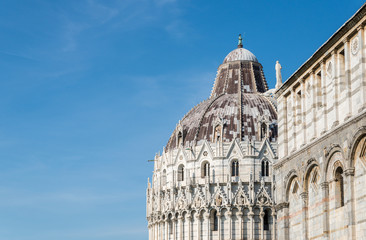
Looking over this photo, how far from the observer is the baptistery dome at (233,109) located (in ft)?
364

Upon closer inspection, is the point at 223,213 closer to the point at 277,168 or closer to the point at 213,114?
the point at 213,114

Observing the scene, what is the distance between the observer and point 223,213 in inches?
4166

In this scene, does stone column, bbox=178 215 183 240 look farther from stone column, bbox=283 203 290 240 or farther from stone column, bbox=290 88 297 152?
stone column, bbox=290 88 297 152

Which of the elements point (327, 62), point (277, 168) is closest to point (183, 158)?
point (277, 168)

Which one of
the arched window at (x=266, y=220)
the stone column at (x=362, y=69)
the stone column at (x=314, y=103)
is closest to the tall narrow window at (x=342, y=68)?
the stone column at (x=362, y=69)

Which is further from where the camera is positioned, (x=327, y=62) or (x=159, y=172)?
(x=159, y=172)

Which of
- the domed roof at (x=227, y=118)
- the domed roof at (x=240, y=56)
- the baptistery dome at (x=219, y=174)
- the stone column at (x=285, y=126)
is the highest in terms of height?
the domed roof at (x=240, y=56)

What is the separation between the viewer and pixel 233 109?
114 meters

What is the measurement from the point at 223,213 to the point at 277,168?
6018 cm

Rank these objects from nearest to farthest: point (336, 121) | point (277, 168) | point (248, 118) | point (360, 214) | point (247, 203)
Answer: point (360, 214) → point (336, 121) → point (277, 168) → point (247, 203) → point (248, 118)

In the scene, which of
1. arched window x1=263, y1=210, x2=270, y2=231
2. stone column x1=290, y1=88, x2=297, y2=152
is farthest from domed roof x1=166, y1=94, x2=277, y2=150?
stone column x1=290, y1=88, x2=297, y2=152

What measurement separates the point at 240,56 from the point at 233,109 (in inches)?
484

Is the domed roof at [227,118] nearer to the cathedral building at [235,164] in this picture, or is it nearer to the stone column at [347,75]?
the cathedral building at [235,164]

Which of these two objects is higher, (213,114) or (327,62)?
(213,114)
